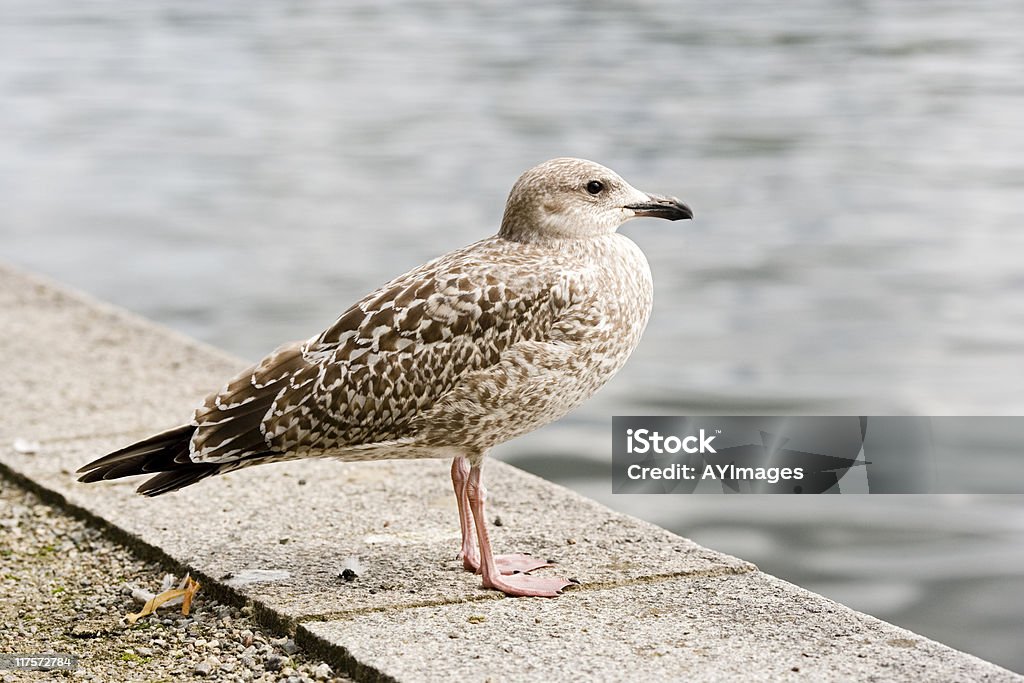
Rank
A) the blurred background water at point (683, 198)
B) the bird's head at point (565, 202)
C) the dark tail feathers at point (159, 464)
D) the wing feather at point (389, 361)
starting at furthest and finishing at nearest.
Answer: the blurred background water at point (683, 198) < the bird's head at point (565, 202) < the dark tail feathers at point (159, 464) < the wing feather at point (389, 361)

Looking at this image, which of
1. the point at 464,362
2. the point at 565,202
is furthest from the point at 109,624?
the point at 565,202

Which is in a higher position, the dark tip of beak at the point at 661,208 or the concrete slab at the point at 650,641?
the dark tip of beak at the point at 661,208

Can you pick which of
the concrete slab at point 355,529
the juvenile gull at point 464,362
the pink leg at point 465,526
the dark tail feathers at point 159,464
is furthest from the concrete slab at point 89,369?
the pink leg at point 465,526

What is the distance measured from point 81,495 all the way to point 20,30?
29.4 metres

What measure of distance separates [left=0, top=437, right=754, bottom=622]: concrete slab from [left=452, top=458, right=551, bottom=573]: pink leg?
0.07m

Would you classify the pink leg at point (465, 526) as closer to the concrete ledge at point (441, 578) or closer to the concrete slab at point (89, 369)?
the concrete ledge at point (441, 578)

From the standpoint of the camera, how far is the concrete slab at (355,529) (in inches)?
194

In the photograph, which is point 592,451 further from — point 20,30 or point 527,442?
point 20,30

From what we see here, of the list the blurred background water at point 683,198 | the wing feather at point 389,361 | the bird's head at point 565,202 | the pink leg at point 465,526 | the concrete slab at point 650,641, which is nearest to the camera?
the concrete slab at point 650,641

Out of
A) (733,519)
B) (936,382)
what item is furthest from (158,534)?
(936,382)

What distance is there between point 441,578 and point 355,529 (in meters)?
0.60

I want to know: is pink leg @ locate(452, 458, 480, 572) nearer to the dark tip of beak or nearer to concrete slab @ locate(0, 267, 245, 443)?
the dark tip of beak

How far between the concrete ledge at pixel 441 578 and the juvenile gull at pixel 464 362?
0.29 metres

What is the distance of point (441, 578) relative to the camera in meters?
4.98
